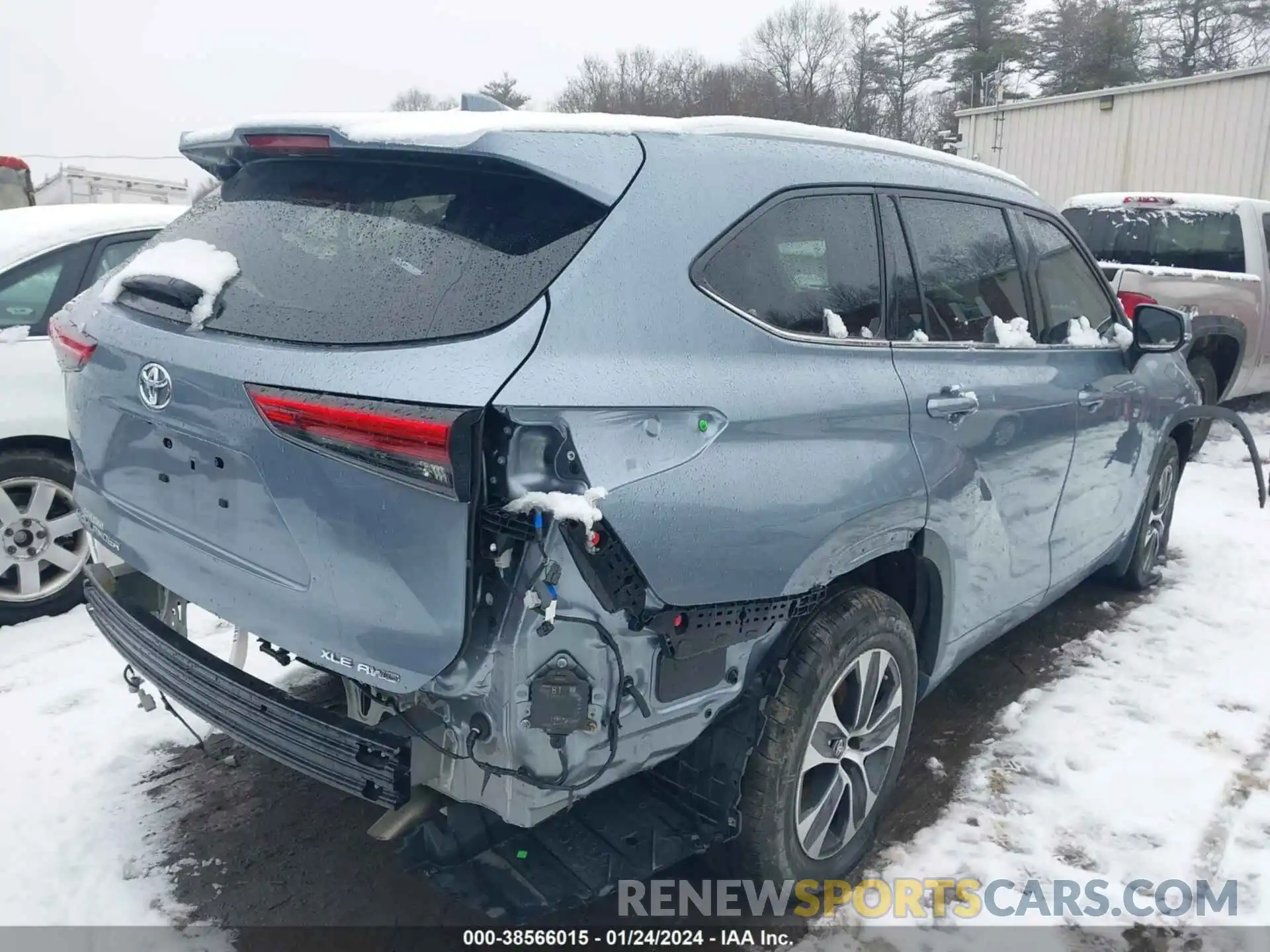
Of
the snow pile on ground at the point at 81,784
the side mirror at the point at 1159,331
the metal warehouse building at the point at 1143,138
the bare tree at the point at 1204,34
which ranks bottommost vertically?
the snow pile on ground at the point at 81,784

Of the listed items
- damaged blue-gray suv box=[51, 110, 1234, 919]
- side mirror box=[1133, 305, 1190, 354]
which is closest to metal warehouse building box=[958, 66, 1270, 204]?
side mirror box=[1133, 305, 1190, 354]

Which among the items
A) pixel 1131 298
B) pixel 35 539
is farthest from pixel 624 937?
pixel 1131 298

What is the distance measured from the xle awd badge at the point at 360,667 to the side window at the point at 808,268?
1102 millimetres

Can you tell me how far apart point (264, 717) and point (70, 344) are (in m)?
1.22

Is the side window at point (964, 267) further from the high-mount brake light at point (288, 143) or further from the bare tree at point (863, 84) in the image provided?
the bare tree at point (863, 84)

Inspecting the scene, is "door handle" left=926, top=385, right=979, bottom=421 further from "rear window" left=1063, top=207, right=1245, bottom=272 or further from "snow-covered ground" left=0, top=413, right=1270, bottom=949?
"rear window" left=1063, top=207, right=1245, bottom=272

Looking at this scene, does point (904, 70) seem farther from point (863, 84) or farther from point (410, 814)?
point (410, 814)

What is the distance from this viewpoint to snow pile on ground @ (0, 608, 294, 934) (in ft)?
8.64

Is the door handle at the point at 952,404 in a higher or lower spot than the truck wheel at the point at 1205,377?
higher

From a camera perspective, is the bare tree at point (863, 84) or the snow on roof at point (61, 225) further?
the bare tree at point (863, 84)

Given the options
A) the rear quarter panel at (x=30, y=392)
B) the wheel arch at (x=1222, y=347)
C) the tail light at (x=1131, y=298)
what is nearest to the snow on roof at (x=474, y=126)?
the rear quarter panel at (x=30, y=392)

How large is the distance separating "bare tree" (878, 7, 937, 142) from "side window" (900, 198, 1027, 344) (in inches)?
1745

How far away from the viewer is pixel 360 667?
6.51 feet

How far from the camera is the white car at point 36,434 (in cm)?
432
